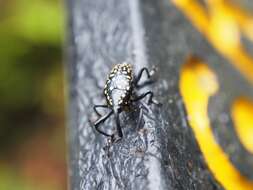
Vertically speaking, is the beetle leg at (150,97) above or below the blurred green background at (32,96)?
below

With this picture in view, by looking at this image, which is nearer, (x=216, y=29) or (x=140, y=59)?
(x=140, y=59)

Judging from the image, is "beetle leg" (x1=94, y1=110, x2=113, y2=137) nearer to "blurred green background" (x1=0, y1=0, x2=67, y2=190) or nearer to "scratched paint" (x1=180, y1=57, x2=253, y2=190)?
"scratched paint" (x1=180, y1=57, x2=253, y2=190)

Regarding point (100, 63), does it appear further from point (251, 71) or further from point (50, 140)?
point (50, 140)

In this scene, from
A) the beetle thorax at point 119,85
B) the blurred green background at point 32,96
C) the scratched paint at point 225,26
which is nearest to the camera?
the beetle thorax at point 119,85

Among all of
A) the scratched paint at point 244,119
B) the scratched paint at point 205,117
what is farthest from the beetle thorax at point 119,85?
the scratched paint at point 244,119

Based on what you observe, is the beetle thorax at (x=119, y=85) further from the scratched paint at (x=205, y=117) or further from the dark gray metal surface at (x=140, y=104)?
the scratched paint at (x=205, y=117)

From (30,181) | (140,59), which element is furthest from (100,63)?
(30,181)

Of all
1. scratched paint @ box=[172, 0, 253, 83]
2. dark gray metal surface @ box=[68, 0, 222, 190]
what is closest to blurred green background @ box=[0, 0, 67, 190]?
scratched paint @ box=[172, 0, 253, 83]

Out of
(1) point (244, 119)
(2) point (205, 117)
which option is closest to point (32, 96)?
(1) point (244, 119)
